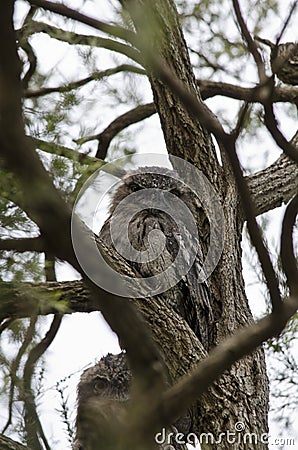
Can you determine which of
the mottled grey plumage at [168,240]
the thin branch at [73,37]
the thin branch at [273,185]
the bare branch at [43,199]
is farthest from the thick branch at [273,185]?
the bare branch at [43,199]

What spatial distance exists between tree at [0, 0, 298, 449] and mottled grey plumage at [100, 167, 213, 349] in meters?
0.06

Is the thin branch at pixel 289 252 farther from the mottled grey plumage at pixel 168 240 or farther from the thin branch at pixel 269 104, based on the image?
the mottled grey plumage at pixel 168 240

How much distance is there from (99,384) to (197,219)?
83 cm

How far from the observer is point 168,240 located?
2.95m

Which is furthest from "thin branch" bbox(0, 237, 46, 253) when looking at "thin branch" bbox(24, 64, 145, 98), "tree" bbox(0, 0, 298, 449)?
"thin branch" bbox(24, 64, 145, 98)

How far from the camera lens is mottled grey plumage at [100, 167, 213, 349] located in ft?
8.75

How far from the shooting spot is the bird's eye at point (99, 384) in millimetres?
2402

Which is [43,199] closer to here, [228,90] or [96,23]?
[96,23]

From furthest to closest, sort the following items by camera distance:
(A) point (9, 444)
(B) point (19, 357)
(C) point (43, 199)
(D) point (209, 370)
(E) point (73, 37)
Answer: (E) point (73, 37) → (A) point (9, 444) → (B) point (19, 357) → (D) point (209, 370) → (C) point (43, 199)

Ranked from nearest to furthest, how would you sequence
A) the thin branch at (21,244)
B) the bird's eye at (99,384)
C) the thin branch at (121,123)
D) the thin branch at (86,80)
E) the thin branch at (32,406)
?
the thin branch at (21,244) < the thin branch at (32,406) < the thin branch at (86,80) < the bird's eye at (99,384) < the thin branch at (121,123)

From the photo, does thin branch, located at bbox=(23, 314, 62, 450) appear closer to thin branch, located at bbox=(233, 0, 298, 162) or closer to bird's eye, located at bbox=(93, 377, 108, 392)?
bird's eye, located at bbox=(93, 377, 108, 392)

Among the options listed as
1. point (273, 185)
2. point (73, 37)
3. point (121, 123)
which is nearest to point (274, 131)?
point (73, 37)

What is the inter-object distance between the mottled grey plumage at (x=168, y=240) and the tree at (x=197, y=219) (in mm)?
59

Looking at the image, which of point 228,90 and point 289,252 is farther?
point 228,90
